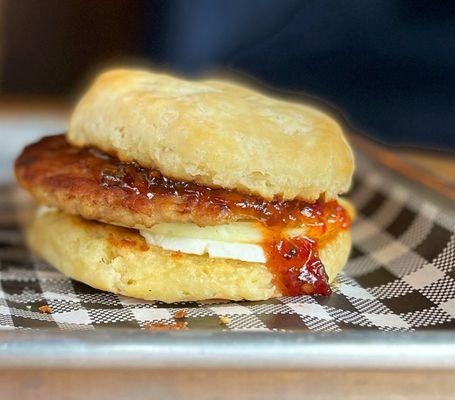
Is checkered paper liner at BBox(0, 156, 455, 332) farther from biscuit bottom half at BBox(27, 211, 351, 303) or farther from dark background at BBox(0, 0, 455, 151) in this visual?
dark background at BBox(0, 0, 455, 151)

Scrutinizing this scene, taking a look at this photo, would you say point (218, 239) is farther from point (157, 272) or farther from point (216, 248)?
point (157, 272)

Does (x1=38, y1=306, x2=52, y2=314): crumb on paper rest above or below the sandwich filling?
below

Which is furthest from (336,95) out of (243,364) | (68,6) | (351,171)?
(243,364)

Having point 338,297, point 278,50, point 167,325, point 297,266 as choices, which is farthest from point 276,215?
point 278,50

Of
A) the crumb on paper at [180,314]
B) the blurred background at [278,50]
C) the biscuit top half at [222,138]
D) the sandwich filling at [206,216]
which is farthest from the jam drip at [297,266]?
the blurred background at [278,50]

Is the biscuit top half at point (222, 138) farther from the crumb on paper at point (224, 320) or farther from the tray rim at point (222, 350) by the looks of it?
the tray rim at point (222, 350)

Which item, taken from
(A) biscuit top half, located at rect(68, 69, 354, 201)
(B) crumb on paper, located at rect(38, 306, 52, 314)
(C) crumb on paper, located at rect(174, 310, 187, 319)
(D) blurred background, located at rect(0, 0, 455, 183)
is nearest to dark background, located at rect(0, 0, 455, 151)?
(D) blurred background, located at rect(0, 0, 455, 183)

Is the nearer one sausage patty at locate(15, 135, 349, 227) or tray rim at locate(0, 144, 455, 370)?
tray rim at locate(0, 144, 455, 370)

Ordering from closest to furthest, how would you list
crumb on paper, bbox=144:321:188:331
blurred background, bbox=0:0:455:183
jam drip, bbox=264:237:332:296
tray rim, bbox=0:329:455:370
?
1. tray rim, bbox=0:329:455:370
2. crumb on paper, bbox=144:321:188:331
3. jam drip, bbox=264:237:332:296
4. blurred background, bbox=0:0:455:183
